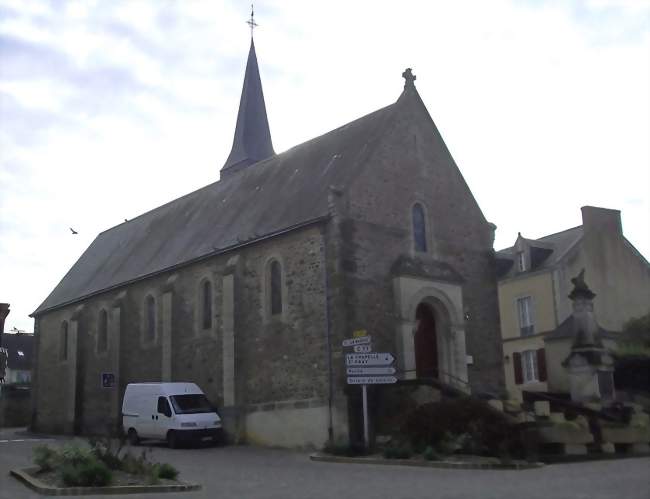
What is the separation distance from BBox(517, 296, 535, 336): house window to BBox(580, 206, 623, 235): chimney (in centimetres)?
398

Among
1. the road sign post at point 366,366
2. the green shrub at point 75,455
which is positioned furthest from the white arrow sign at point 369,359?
the green shrub at point 75,455

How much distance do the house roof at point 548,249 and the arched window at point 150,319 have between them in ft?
49.0

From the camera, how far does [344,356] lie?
20.2 m

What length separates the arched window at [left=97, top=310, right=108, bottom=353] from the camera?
31391 mm

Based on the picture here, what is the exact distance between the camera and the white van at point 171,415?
2183cm

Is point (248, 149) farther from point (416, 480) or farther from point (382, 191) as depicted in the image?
point (416, 480)

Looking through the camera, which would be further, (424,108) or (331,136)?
(331,136)

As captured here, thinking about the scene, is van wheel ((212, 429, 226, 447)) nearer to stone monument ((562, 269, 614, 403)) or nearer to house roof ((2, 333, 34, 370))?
stone monument ((562, 269, 614, 403))

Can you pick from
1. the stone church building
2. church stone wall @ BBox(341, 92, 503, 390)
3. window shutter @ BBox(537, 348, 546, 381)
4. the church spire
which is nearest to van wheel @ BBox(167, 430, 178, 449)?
the stone church building

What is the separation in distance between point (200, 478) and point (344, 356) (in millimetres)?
6495

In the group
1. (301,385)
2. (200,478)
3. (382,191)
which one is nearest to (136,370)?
(301,385)

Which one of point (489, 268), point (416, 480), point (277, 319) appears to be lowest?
point (416, 480)

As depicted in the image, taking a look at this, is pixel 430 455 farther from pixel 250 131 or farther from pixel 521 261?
pixel 250 131

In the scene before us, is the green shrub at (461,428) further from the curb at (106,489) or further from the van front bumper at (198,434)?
the van front bumper at (198,434)
